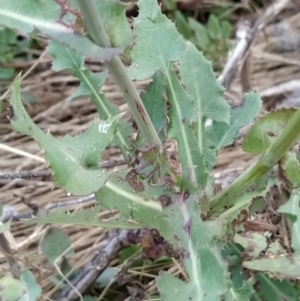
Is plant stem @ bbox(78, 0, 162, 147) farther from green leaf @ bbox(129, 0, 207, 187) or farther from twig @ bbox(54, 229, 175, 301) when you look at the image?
twig @ bbox(54, 229, 175, 301)

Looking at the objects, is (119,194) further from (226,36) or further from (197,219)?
(226,36)

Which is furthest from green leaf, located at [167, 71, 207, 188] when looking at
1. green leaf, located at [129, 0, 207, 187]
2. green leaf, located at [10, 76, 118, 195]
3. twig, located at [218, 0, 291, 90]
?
twig, located at [218, 0, 291, 90]

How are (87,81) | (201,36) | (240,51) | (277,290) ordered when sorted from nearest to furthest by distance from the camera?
1. (277,290)
2. (87,81)
3. (240,51)
4. (201,36)

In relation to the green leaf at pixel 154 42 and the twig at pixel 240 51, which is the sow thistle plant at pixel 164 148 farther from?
the twig at pixel 240 51

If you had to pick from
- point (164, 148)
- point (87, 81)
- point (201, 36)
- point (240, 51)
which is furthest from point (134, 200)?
point (201, 36)

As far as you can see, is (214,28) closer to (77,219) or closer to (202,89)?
(202,89)

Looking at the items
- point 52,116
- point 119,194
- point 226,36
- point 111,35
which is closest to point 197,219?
point 119,194

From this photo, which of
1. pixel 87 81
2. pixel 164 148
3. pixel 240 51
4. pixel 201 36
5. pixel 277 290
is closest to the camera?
pixel 164 148
